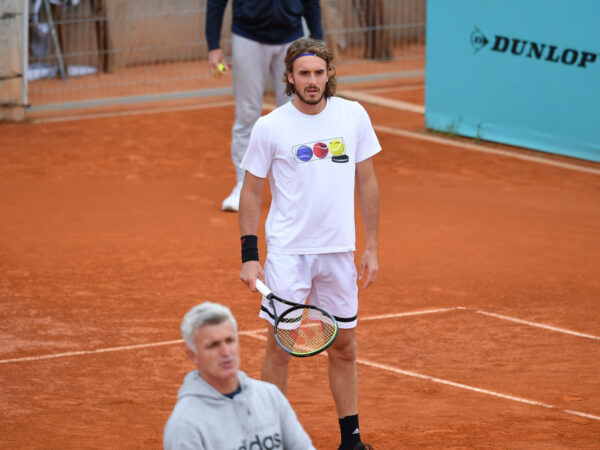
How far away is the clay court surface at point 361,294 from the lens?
7.09m

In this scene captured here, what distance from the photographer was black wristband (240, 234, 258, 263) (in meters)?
6.06

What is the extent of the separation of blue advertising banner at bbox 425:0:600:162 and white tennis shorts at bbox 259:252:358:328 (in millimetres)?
8710

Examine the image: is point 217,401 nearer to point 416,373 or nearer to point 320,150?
point 320,150

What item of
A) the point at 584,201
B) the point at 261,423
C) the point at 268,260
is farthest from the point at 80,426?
the point at 584,201

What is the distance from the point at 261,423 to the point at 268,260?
1.96 m

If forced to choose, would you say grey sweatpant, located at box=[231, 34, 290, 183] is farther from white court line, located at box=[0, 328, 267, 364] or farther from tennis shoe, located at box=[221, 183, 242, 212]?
white court line, located at box=[0, 328, 267, 364]

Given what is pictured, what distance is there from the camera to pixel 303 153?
5.98 metres

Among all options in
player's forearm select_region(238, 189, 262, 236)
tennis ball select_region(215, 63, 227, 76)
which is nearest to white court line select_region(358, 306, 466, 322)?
player's forearm select_region(238, 189, 262, 236)

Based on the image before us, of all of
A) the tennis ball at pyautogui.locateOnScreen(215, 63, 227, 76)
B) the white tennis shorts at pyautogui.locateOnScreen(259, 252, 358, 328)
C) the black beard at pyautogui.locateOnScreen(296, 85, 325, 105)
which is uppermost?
the black beard at pyautogui.locateOnScreen(296, 85, 325, 105)

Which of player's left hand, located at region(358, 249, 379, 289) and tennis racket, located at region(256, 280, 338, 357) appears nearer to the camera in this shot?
tennis racket, located at region(256, 280, 338, 357)

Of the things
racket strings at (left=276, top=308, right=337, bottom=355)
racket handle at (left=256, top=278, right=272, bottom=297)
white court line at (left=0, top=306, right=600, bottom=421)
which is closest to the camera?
racket handle at (left=256, top=278, right=272, bottom=297)

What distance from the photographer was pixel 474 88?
15.5m

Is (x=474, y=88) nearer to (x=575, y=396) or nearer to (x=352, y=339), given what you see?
(x=575, y=396)

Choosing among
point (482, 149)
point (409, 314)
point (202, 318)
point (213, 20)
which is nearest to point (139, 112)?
point (482, 149)
